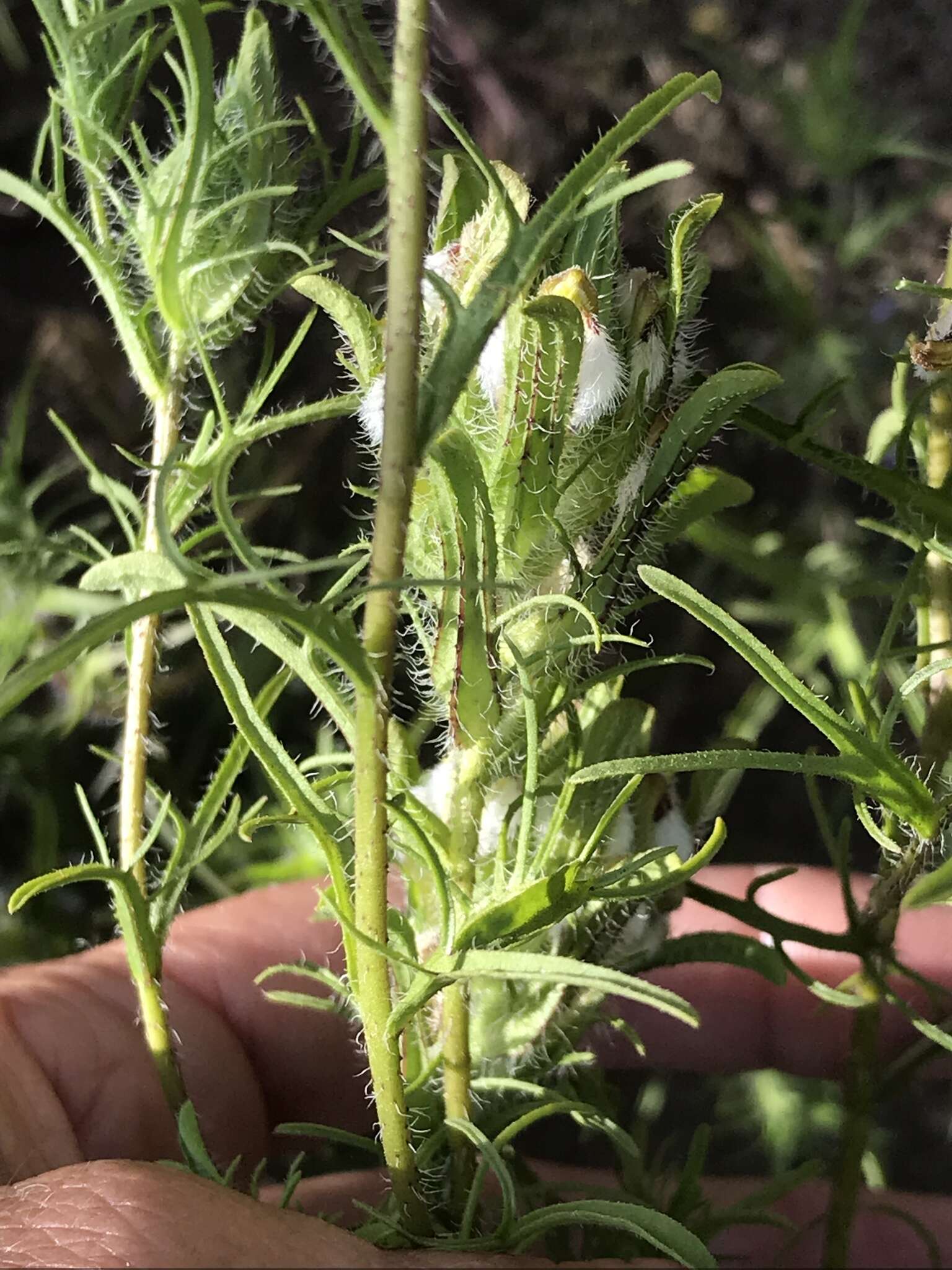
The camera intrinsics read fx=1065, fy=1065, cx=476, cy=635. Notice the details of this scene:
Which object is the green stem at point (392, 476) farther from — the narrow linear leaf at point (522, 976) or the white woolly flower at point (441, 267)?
the white woolly flower at point (441, 267)

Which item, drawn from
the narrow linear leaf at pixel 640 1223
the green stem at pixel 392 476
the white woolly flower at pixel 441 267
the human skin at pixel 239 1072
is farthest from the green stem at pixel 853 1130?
the white woolly flower at pixel 441 267

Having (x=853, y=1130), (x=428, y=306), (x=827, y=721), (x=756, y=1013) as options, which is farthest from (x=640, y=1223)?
(x=756, y=1013)

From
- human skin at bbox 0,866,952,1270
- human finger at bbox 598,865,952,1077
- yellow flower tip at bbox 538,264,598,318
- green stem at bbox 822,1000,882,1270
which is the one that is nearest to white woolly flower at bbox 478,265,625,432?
yellow flower tip at bbox 538,264,598,318

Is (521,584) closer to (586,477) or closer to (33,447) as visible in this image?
(586,477)

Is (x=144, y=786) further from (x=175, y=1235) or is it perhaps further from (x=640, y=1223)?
(x=640, y=1223)

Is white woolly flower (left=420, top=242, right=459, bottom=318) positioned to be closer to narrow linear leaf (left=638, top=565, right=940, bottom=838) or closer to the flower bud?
the flower bud

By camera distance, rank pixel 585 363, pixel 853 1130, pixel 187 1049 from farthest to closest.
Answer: pixel 187 1049
pixel 853 1130
pixel 585 363
